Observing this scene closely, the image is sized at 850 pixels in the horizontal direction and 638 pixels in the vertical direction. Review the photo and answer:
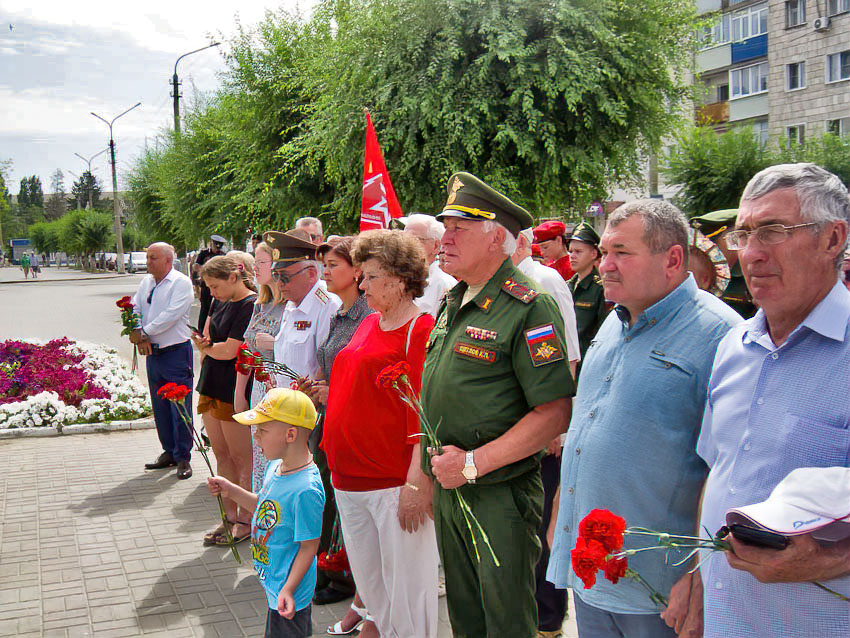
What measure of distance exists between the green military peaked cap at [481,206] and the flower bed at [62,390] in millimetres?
7739

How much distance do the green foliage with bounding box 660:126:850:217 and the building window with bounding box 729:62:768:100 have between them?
396 inches

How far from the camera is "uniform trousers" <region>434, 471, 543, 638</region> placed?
297cm

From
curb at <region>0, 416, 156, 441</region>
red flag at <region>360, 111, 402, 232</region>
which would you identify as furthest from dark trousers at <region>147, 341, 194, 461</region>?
red flag at <region>360, 111, 402, 232</region>

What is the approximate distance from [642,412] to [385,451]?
1.59m

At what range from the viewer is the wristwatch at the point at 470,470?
9.50ft

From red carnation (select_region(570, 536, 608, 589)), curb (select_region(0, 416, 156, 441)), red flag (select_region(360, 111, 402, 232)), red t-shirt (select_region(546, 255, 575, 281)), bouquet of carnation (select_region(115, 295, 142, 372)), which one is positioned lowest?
curb (select_region(0, 416, 156, 441))

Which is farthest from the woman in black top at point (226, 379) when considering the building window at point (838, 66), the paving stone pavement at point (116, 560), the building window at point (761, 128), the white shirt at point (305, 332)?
the building window at point (761, 128)

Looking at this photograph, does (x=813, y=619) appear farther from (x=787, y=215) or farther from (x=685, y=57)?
(x=685, y=57)

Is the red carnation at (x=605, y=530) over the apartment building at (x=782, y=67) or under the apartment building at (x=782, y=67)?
under

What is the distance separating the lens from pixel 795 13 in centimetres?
3522

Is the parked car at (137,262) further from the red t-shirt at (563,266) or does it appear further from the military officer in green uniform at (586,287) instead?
the military officer in green uniform at (586,287)

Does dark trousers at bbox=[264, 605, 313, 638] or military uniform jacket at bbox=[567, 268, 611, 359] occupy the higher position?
military uniform jacket at bbox=[567, 268, 611, 359]

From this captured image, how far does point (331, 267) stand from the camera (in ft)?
15.4

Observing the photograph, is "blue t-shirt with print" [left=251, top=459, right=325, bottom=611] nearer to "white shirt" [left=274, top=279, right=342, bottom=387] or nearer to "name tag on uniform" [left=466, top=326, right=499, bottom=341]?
"name tag on uniform" [left=466, top=326, right=499, bottom=341]
